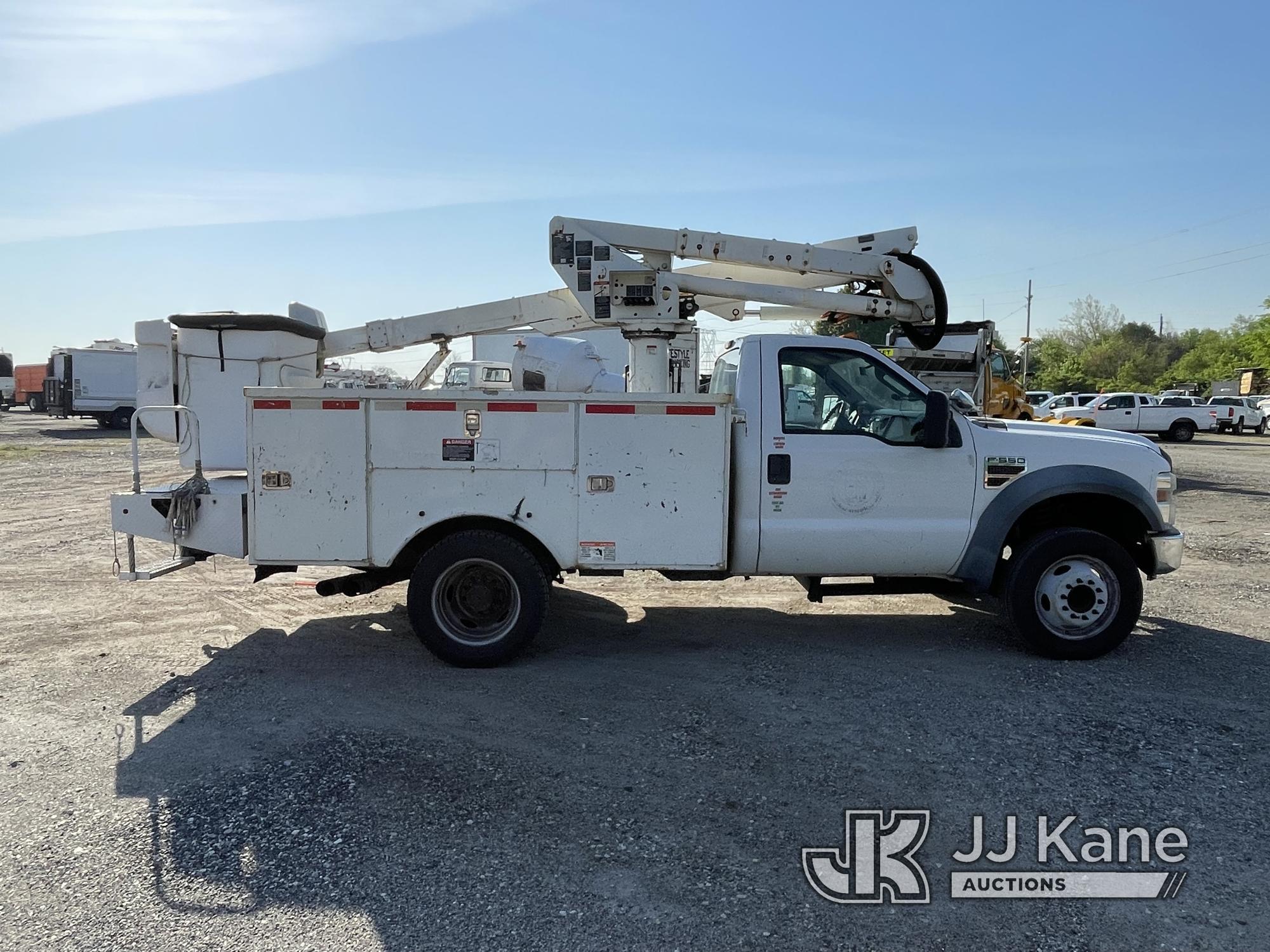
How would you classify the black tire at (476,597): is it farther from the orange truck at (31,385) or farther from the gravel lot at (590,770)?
the orange truck at (31,385)

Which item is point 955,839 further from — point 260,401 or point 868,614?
point 260,401

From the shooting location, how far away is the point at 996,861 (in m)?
3.57

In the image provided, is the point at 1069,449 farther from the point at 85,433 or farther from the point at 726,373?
the point at 85,433

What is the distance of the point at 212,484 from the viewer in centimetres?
603

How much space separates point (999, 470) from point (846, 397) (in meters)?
1.14

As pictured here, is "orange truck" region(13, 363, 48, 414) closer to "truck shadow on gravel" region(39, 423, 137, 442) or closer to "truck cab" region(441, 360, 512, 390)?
"truck shadow on gravel" region(39, 423, 137, 442)

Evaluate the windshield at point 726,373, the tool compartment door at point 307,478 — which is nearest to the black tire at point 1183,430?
the windshield at point 726,373

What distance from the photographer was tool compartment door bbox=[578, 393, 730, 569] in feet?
19.0

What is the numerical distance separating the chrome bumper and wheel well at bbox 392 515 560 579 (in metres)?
4.09

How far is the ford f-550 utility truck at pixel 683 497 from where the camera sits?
577 centimetres

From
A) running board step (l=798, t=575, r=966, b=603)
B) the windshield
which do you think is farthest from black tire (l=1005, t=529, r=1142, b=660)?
the windshield

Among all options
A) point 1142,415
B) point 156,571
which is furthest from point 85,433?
point 1142,415

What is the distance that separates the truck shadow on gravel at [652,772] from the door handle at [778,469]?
1.24 meters

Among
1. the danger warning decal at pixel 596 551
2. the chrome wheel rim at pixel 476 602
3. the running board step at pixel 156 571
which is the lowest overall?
the chrome wheel rim at pixel 476 602
